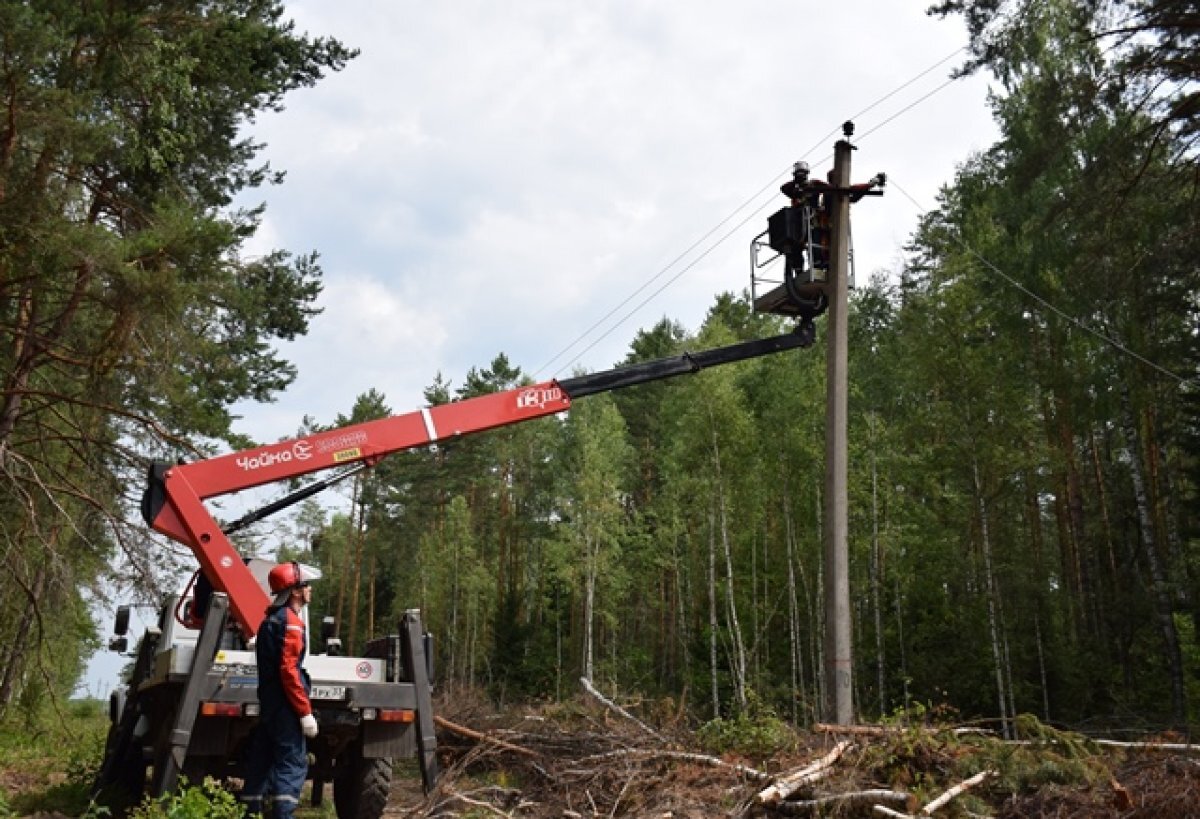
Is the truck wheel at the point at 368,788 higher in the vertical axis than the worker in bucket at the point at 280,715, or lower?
lower

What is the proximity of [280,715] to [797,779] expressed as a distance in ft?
12.4

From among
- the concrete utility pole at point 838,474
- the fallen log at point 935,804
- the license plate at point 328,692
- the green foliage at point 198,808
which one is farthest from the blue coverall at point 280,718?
the concrete utility pole at point 838,474

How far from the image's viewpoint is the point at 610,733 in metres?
10.0

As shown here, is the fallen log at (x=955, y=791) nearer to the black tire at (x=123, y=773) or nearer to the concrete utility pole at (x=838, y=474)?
the concrete utility pole at (x=838, y=474)

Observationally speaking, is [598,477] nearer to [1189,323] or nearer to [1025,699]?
[1025,699]

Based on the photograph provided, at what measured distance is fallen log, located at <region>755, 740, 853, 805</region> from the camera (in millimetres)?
7074

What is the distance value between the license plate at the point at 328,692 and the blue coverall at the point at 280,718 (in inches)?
53.8

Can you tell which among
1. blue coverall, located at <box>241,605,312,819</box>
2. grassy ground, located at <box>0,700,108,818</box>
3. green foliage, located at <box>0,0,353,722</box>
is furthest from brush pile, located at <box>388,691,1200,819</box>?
green foliage, located at <box>0,0,353,722</box>

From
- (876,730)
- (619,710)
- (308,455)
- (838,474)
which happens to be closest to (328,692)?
(308,455)

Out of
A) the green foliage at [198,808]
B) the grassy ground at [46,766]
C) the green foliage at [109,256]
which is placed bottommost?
the grassy ground at [46,766]

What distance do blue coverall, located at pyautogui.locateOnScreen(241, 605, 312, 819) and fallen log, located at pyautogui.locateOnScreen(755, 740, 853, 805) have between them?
3.27 meters

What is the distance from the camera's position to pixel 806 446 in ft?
84.5

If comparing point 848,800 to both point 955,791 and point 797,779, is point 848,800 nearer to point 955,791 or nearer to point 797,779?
point 797,779

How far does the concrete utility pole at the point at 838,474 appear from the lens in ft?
32.0
